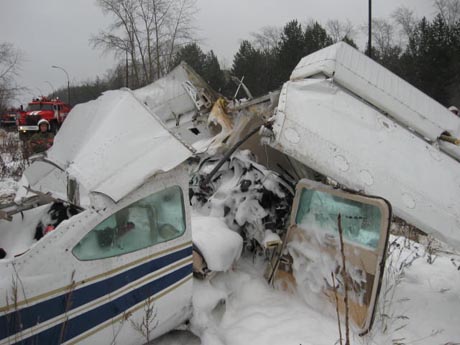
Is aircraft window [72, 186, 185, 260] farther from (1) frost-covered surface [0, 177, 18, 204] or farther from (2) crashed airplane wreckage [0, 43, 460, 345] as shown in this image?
(1) frost-covered surface [0, 177, 18, 204]

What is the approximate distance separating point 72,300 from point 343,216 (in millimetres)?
2490

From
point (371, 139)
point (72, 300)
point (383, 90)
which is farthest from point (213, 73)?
point (72, 300)

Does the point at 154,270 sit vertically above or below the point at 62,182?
below

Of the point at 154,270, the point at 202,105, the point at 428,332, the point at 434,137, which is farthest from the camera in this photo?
the point at 202,105

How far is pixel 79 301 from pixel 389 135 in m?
3.30

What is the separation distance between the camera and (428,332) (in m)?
3.48

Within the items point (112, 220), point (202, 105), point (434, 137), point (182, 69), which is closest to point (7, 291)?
point (112, 220)

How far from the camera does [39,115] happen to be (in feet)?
70.3

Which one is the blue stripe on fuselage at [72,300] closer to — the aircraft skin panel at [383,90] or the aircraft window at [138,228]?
the aircraft window at [138,228]

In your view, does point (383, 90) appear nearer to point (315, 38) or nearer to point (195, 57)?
point (315, 38)

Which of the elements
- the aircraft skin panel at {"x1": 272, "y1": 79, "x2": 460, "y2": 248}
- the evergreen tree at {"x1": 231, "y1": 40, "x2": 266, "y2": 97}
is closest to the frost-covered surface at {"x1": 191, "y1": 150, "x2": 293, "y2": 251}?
the aircraft skin panel at {"x1": 272, "y1": 79, "x2": 460, "y2": 248}

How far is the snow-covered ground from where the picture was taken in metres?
3.35

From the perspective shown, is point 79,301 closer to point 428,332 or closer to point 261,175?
point 261,175

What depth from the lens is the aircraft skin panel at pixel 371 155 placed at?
3377mm
